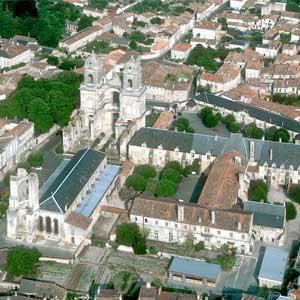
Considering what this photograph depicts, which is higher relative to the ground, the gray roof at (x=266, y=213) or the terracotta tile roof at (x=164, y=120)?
the gray roof at (x=266, y=213)

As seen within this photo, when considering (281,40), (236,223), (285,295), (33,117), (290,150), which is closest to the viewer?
(285,295)

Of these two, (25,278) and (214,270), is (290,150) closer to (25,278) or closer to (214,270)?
(214,270)

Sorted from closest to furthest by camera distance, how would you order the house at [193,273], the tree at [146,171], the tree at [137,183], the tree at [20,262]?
the house at [193,273] < the tree at [20,262] < the tree at [137,183] < the tree at [146,171]

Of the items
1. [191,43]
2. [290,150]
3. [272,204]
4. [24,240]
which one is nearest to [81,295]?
[24,240]

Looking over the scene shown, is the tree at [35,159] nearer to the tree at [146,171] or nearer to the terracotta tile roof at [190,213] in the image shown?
the tree at [146,171]

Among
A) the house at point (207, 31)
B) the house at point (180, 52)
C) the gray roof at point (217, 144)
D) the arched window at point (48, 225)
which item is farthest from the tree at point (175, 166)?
the house at point (207, 31)

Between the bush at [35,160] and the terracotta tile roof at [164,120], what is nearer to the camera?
the bush at [35,160]

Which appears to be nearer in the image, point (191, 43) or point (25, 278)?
point (25, 278)
